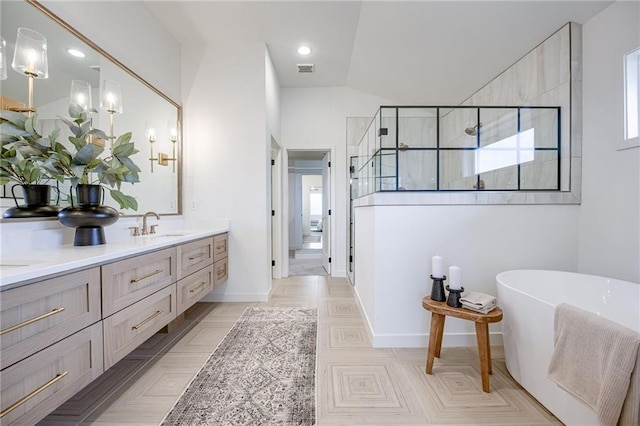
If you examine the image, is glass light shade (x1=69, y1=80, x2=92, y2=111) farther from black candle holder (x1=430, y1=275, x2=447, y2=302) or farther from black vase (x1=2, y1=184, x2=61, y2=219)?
black candle holder (x1=430, y1=275, x2=447, y2=302)

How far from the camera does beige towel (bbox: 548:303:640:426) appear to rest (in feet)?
3.28

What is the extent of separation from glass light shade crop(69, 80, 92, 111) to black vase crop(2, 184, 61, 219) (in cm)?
54

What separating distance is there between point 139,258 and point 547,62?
3.45 meters

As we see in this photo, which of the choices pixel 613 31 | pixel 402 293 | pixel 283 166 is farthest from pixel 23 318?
pixel 613 31

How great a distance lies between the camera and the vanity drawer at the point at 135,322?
1326mm

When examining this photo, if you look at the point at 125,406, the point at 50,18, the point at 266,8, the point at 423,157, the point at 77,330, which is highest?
the point at 266,8

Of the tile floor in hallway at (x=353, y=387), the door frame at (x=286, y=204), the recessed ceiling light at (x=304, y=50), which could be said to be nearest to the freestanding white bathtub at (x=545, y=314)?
the tile floor in hallway at (x=353, y=387)

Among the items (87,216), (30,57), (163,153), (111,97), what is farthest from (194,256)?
(30,57)

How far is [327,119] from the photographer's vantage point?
13.6 ft

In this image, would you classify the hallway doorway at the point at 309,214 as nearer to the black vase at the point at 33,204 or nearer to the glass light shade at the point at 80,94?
the glass light shade at the point at 80,94

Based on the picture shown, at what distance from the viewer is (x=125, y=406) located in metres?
1.46

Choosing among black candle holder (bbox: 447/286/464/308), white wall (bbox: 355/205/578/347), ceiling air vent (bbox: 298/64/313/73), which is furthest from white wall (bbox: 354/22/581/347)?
ceiling air vent (bbox: 298/64/313/73)

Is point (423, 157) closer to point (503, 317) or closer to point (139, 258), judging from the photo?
point (503, 317)

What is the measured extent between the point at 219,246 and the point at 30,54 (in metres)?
1.86
